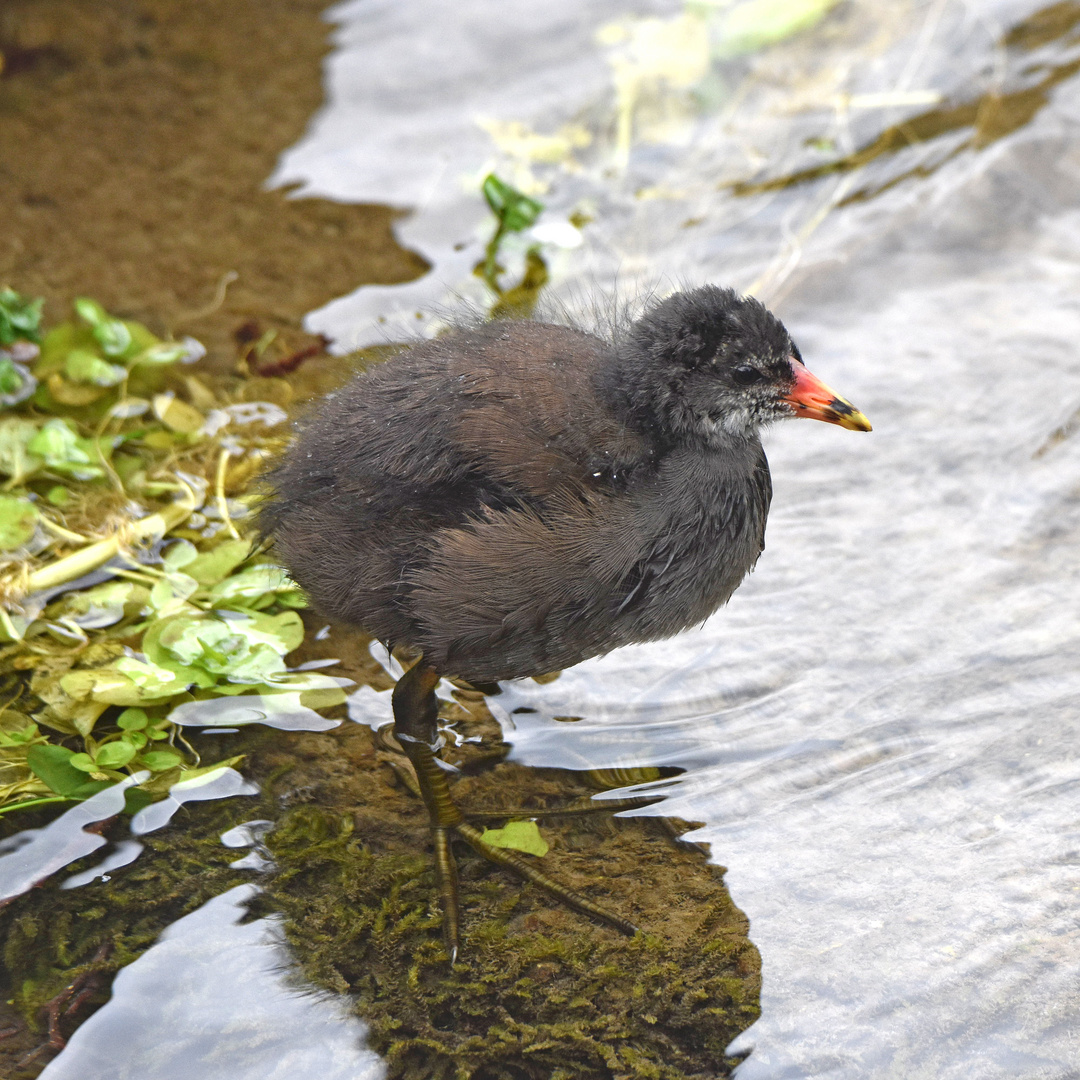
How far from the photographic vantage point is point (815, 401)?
2.84 m

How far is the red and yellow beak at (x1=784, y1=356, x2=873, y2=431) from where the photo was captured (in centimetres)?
283

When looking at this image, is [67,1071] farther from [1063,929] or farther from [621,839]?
[1063,929]

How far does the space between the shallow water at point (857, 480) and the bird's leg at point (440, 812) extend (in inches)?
9.2

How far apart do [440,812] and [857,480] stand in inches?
62.3

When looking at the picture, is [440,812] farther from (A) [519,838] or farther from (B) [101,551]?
(B) [101,551]

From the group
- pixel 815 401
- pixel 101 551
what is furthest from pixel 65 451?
pixel 815 401

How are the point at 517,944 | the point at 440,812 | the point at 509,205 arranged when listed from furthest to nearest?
the point at 509,205 → the point at 440,812 → the point at 517,944

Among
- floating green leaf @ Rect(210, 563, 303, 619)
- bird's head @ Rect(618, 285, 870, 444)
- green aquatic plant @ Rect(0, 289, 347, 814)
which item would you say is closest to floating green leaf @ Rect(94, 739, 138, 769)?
green aquatic plant @ Rect(0, 289, 347, 814)

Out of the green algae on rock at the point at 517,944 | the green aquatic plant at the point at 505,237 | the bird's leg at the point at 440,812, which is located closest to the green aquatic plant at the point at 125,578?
the bird's leg at the point at 440,812

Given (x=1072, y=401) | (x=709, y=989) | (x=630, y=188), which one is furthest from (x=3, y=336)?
(x=1072, y=401)

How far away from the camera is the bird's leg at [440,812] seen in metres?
2.62

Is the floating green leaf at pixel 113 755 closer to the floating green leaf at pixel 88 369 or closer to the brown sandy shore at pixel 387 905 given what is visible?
the brown sandy shore at pixel 387 905

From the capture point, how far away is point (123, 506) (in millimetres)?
3490

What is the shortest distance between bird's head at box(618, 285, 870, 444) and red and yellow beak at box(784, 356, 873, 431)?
0.03 metres
